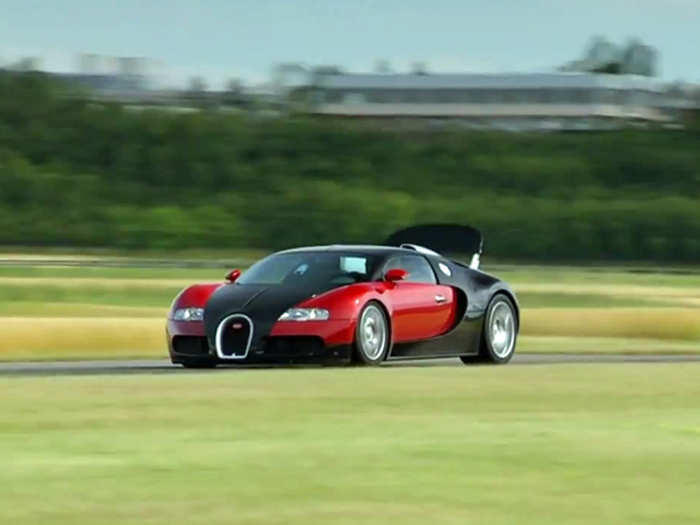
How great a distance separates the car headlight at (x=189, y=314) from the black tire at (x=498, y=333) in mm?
2904

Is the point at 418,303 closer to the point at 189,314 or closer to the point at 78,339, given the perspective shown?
the point at 189,314

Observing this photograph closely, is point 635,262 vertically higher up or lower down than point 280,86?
lower down

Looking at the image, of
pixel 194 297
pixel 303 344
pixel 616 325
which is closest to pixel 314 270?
pixel 303 344

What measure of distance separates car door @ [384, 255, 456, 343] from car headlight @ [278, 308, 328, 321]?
35.0 inches

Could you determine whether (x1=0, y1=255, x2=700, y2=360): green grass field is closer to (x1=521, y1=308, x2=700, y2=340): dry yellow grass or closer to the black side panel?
(x1=521, y1=308, x2=700, y2=340): dry yellow grass

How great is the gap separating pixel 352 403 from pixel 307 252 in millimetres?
6289

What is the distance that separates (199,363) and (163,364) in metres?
1.67

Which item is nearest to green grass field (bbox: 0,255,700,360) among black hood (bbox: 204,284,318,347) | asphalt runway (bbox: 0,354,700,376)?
asphalt runway (bbox: 0,354,700,376)

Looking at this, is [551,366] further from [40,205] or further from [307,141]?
[307,141]

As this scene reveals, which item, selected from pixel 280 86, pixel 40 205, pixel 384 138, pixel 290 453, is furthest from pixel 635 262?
pixel 290 453

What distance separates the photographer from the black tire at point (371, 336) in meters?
17.0

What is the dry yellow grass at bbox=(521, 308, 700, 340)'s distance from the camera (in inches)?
1106

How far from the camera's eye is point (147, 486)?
7.88 metres

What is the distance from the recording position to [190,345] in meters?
17.2
